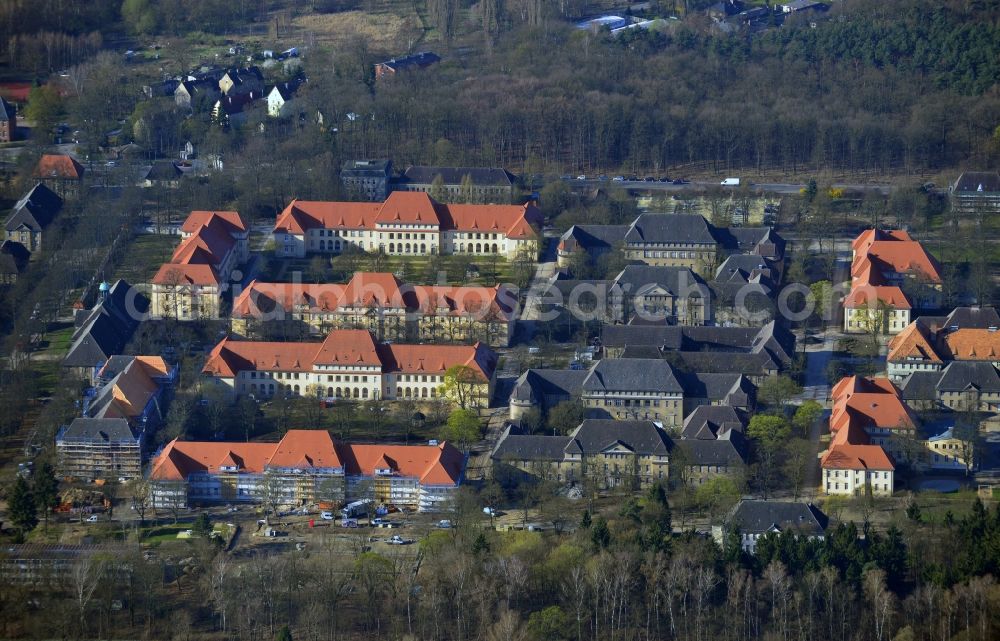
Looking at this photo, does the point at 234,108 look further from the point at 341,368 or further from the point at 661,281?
the point at 341,368

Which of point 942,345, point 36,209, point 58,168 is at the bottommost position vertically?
point 942,345

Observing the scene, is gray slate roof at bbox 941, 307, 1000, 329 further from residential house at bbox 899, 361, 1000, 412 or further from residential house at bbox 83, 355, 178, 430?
residential house at bbox 83, 355, 178, 430

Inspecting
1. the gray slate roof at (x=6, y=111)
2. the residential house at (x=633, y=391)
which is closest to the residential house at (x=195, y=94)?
the gray slate roof at (x=6, y=111)

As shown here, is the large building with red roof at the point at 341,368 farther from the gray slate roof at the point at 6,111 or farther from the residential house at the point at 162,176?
the gray slate roof at the point at 6,111

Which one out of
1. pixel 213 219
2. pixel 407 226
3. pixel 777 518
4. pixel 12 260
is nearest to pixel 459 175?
pixel 407 226

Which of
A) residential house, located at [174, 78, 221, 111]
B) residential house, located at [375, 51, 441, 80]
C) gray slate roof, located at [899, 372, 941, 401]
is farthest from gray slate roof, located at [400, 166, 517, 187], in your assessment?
gray slate roof, located at [899, 372, 941, 401]

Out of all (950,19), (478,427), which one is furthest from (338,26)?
(478,427)
